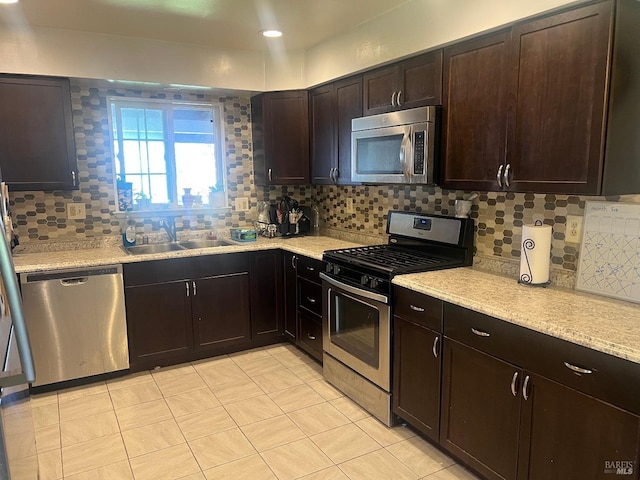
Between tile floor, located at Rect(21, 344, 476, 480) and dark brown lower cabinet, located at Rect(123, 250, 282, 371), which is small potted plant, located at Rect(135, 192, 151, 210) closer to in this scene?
dark brown lower cabinet, located at Rect(123, 250, 282, 371)

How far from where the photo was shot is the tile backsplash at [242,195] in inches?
98.0

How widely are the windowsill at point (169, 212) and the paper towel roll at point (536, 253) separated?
265 cm

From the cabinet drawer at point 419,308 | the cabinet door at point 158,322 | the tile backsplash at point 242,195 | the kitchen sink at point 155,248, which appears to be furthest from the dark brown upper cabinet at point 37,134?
the cabinet drawer at point 419,308

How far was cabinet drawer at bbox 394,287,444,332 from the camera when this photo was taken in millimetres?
2238

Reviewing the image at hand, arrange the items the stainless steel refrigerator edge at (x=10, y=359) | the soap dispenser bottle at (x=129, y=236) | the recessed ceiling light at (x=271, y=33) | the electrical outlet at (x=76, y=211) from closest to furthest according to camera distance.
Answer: the stainless steel refrigerator edge at (x=10, y=359)
the recessed ceiling light at (x=271, y=33)
the electrical outlet at (x=76, y=211)
the soap dispenser bottle at (x=129, y=236)

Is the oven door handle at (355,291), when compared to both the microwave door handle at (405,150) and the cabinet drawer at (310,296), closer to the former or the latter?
the cabinet drawer at (310,296)

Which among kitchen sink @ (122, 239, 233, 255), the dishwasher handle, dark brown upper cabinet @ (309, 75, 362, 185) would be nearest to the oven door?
dark brown upper cabinet @ (309, 75, 362, 185)

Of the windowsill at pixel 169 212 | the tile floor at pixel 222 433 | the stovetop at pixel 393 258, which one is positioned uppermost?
the windowsill at pixel 169 212

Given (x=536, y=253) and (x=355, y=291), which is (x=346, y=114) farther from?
(x=536, y=253)

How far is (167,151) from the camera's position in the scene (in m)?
3.89

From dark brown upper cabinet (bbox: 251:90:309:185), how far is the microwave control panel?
1389mm

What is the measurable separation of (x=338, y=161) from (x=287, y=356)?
5.15ft

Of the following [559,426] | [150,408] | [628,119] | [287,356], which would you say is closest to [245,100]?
[287,356]

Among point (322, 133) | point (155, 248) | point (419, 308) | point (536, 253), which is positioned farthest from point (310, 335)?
point (536, 253)
